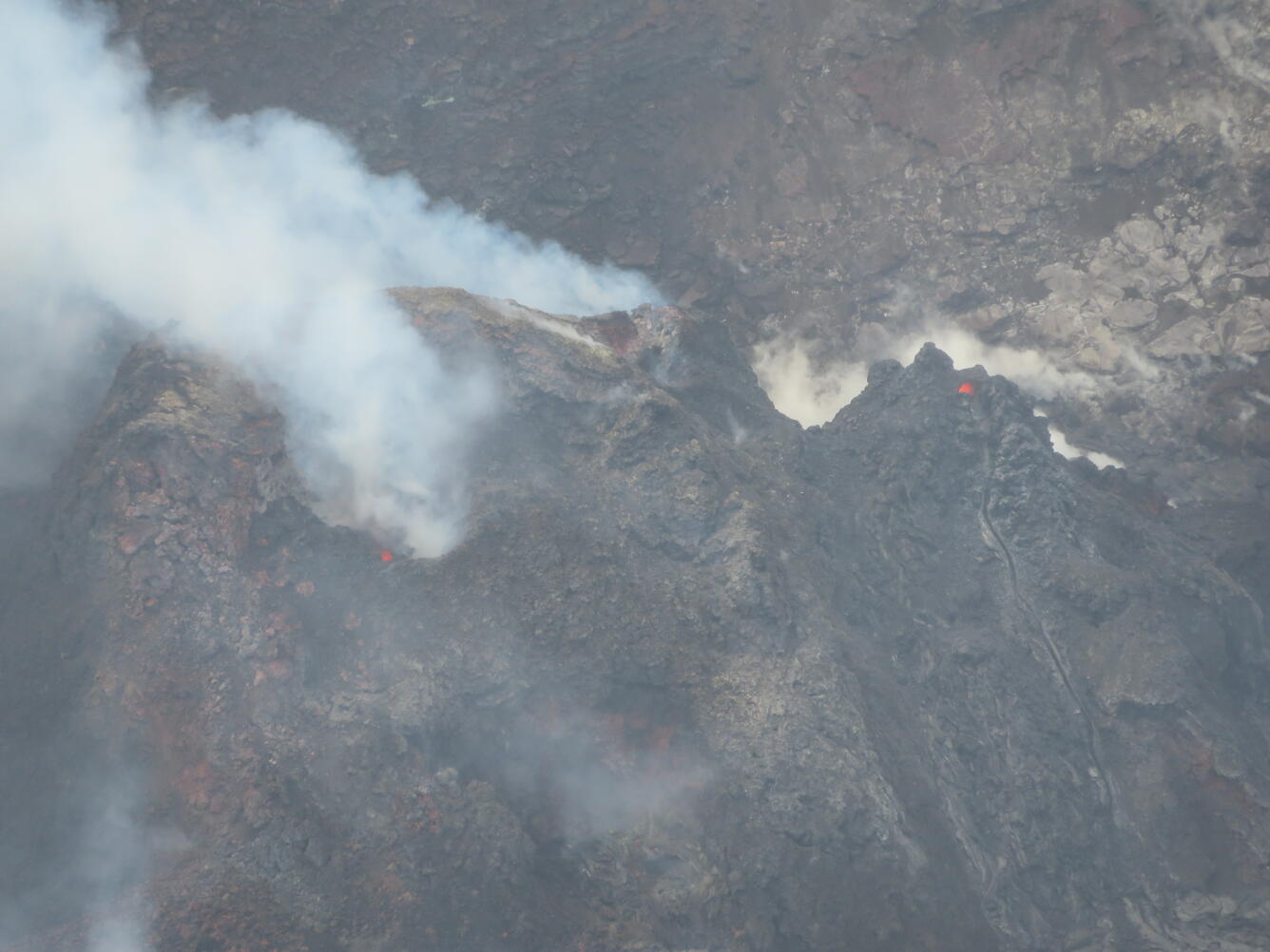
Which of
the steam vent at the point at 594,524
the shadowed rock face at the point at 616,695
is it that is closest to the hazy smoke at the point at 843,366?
the steam vent at the point at 594,524

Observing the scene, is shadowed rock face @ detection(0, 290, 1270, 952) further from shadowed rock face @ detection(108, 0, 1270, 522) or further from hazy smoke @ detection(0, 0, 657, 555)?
shadowed rock face @ detection(108, 0, 1270, 522)

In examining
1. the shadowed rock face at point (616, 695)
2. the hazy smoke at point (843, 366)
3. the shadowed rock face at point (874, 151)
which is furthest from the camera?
the hazy smoke at point (843, 366)

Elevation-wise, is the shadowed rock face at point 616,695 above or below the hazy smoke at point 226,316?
below

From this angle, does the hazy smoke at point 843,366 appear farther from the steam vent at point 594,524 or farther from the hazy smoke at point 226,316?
the hazy smoke at point 226,316

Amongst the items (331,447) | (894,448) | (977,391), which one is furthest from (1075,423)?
(331,447)

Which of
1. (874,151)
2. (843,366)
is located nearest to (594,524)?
(843,366)

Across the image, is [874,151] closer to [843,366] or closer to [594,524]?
[843,366]

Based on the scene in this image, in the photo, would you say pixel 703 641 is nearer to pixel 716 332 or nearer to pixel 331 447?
pixel 331 447
